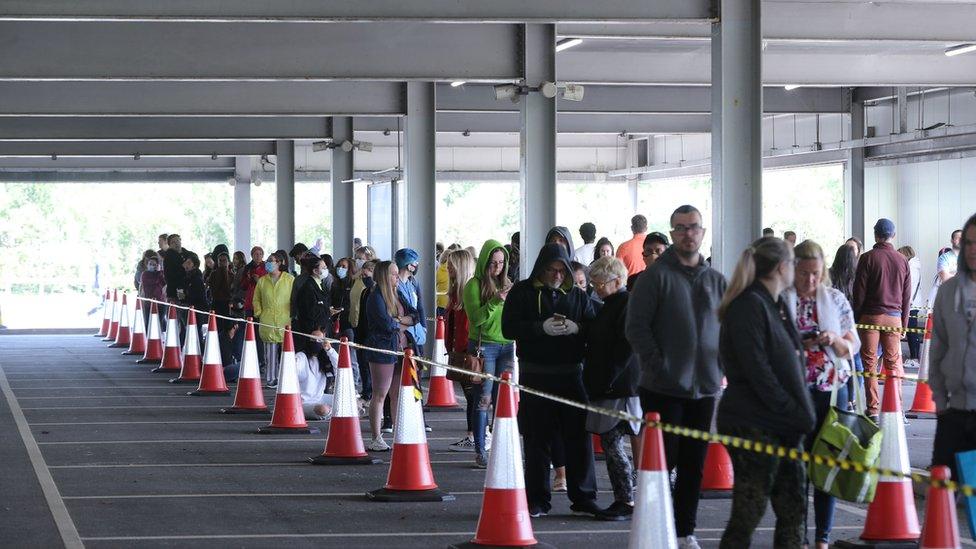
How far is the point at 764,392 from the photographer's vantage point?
688cm

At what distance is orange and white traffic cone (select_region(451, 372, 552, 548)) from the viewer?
8523 mm

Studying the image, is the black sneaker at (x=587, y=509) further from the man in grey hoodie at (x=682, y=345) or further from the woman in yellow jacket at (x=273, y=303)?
the woman in yellow jacket at (x=273, y=303)

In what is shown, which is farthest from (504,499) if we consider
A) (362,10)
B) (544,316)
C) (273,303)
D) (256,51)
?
(256,51)

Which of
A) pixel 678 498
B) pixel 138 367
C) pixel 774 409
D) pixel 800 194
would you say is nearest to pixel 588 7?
pixel 678 498

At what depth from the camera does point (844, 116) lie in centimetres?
3119

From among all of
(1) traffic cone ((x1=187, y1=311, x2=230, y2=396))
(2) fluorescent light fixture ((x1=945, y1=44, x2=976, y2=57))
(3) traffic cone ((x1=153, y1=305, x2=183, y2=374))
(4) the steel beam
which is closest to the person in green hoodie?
(4) the steel beam

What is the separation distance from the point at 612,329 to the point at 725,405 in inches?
99.1

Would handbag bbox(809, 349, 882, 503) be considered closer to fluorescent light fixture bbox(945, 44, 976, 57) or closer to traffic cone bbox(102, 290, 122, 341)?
fluorescent light fixture bbox(945, 44, 976, 57)

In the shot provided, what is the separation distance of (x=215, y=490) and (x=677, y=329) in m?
4.72

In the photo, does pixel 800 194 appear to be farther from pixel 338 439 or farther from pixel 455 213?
pixel 338 439

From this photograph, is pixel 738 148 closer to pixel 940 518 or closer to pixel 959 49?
pixel 959 49

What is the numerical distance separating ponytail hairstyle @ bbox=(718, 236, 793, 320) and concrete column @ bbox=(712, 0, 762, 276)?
7679 millimetres

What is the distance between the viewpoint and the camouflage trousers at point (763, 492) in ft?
22.8

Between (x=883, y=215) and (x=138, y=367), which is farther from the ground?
(x=883, y=215)
